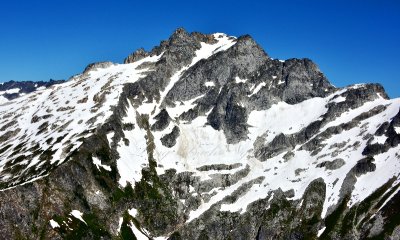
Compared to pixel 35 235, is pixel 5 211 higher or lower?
higher

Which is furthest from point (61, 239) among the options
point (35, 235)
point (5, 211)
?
point (5, 211)

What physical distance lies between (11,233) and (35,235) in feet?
29.4

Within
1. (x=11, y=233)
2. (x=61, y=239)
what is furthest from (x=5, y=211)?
(x=61, y=239)

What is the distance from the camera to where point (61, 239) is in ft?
655

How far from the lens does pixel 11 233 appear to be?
19662 centimetres

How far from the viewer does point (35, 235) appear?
199875 mm

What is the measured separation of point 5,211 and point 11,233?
9.18 metres

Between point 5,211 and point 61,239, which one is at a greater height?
point 5,211

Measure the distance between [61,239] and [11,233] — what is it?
19.0 m

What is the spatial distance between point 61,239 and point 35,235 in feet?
34.2

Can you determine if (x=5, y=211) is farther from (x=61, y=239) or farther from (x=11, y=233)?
(x=61, y=239)

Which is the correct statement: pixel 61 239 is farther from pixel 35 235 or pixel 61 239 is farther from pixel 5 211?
pixel 5 211

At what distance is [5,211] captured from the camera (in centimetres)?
19962
